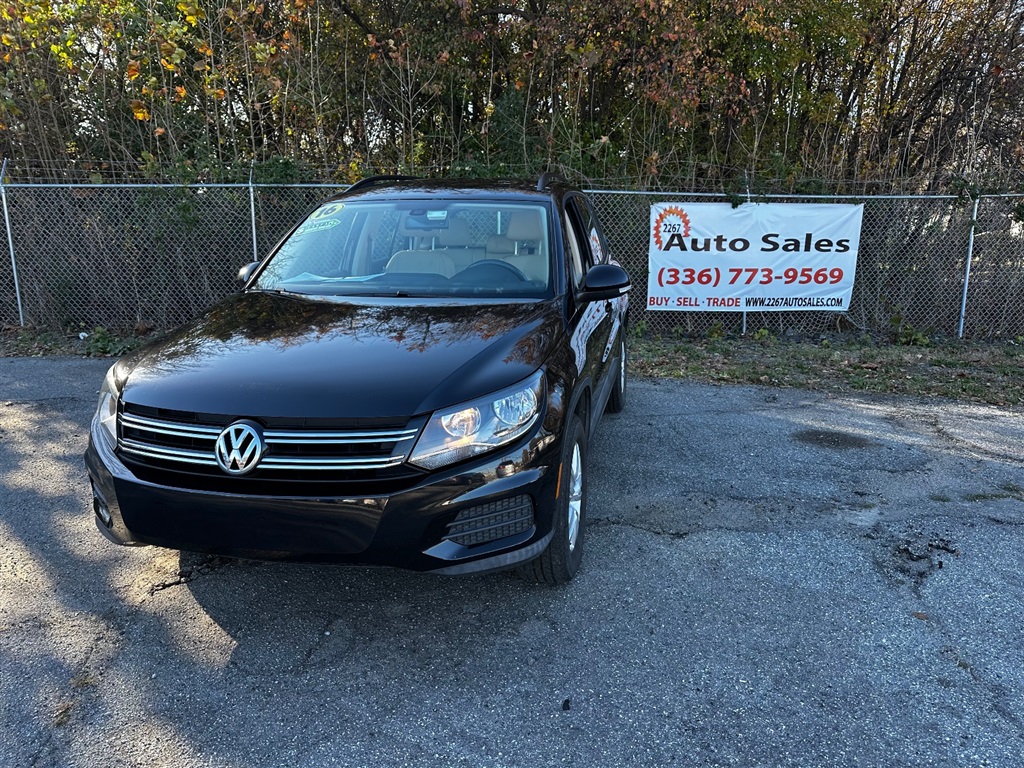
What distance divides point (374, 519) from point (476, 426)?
0.48 metres

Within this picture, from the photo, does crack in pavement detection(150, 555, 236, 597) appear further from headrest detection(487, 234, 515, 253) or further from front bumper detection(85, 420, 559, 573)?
headrest detection(487, 234, 515, 253)

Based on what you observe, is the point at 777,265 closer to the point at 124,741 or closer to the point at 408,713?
the point at 408,713

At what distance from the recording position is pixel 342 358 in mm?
2855

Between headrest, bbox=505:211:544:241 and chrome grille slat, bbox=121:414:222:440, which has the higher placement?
headrest, bbox=505:211:544:241

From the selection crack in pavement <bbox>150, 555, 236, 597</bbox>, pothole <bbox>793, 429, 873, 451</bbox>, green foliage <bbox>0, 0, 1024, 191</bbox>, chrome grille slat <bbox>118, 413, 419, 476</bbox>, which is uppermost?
green foliage <bbox>0, 0, 1024, 191</bbox>

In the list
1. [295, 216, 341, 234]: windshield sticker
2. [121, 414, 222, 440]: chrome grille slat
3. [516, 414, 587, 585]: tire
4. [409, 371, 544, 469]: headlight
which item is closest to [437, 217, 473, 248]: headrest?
[295, 216, 341, 234]: windshield sticker

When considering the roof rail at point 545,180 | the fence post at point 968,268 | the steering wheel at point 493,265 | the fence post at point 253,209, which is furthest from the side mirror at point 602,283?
the fence post at point 968,268

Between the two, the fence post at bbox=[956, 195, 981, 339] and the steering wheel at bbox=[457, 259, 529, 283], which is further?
the fence post at bbox=[956, 195, 981, 339]

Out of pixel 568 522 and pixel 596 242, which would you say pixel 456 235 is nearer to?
pixel 596 242

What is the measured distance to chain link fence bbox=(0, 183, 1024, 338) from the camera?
28.8ft

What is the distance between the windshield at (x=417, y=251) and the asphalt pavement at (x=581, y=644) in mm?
1425

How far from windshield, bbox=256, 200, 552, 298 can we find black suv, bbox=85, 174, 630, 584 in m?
0.22

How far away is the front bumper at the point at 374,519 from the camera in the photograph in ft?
8.21

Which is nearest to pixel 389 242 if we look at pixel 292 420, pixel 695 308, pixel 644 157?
pixel 292 420
